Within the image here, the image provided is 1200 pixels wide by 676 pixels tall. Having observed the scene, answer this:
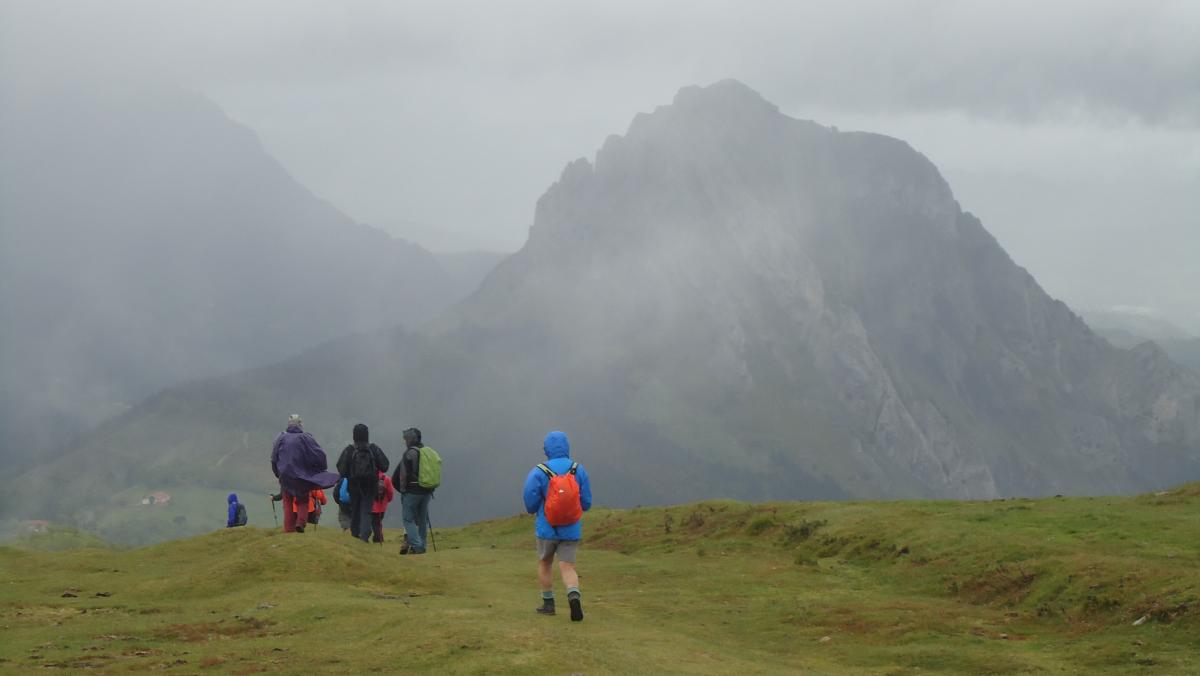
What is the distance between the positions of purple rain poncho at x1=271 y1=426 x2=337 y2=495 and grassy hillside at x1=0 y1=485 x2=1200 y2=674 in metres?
2.80

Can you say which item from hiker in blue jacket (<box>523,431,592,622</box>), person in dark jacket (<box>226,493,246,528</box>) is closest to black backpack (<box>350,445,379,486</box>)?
person in dark jacket (<box>226,493,246,528</box>)

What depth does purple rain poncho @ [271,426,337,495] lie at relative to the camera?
113 feet

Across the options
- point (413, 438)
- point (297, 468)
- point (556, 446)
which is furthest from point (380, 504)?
point (556, 446)

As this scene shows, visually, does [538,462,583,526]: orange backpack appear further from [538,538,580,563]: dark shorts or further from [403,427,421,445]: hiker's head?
[403,427,421,445]: hiker's head

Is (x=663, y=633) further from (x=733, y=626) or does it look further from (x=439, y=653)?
(x=439, y=653)

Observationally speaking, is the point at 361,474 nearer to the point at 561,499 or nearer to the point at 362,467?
the point at 362,467

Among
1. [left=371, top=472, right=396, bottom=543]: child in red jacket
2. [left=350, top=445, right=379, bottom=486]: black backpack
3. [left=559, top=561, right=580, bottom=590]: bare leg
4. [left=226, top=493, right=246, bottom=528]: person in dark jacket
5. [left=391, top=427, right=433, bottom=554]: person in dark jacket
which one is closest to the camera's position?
[left=559, top=561, right=580, bottom=590]: bare leg

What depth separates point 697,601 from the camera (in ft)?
93.2

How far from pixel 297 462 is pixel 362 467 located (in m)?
2.70

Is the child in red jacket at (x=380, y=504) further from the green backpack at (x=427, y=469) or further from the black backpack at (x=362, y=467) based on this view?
the green backpack at (x=427, y=469)

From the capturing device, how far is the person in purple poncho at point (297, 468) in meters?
34.7

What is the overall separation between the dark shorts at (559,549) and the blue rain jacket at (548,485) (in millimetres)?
128

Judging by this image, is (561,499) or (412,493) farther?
(412,493)

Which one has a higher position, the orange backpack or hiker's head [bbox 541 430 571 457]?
hiker's head [bbox 541 430 571 457]
